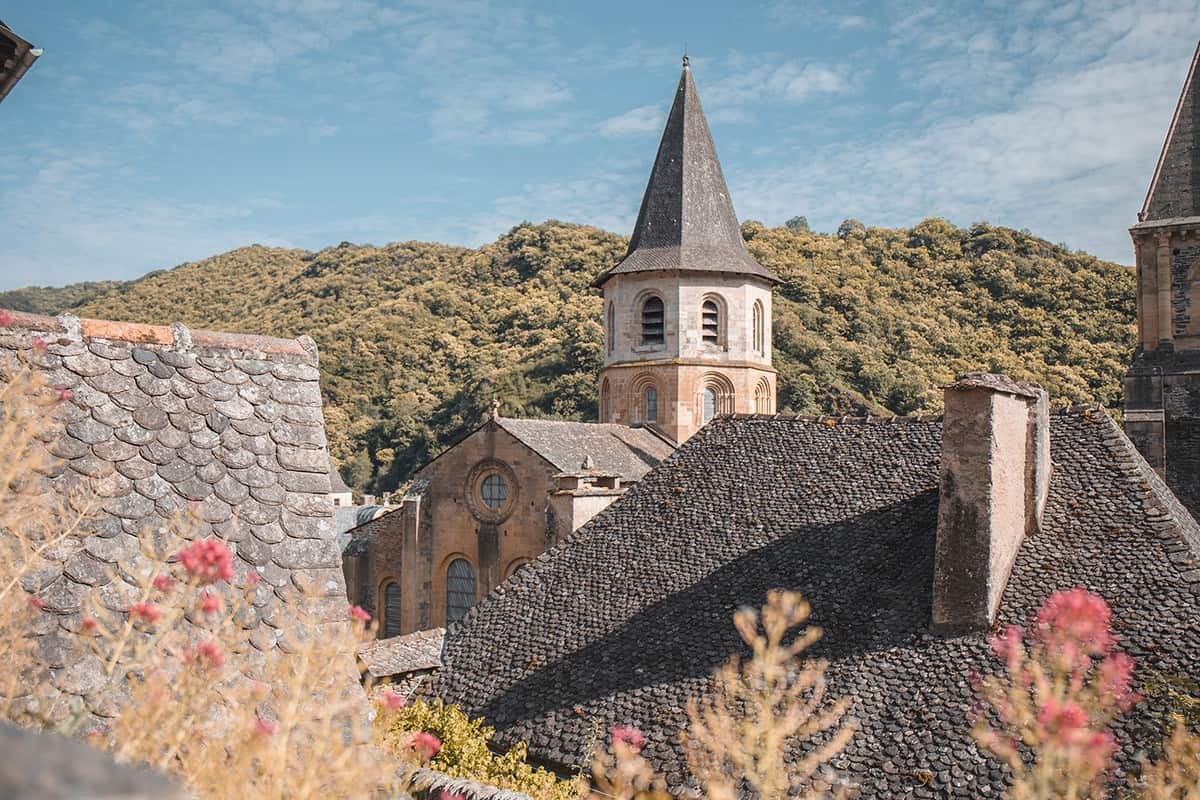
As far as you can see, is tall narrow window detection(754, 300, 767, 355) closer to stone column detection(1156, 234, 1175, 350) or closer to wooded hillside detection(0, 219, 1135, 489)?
stone column detection(1156, 234, 1175, 350)

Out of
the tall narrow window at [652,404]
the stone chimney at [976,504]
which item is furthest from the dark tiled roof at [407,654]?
the tall narrow window at [652,404]

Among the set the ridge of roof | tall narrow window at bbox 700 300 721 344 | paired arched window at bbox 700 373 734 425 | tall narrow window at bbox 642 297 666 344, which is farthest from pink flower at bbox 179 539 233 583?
tall narrow window at bbox 700 300 721 344

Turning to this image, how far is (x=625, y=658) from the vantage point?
11547 millimetres

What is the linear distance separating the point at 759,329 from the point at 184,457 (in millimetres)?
25003

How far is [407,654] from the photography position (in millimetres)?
11555

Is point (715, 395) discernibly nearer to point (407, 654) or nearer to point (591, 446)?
point (591, 446)

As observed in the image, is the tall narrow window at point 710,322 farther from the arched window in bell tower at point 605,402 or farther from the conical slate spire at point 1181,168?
the conical slate spire at point 1181,168

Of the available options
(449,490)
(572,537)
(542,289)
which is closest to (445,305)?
(542,289)

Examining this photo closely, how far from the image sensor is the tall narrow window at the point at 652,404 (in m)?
27.5

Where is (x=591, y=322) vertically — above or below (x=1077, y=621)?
above

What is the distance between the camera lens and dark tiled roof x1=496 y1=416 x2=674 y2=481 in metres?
22.5

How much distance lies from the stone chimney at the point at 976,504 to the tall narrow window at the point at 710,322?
55.6 ft

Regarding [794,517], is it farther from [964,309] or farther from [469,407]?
[964,309]

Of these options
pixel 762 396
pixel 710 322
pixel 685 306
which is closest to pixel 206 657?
pixel 685 306
